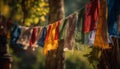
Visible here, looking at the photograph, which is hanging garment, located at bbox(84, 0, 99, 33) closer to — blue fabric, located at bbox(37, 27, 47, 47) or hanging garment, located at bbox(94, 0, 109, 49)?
hanging garment, located at bbox(94, 0, 109, 49)

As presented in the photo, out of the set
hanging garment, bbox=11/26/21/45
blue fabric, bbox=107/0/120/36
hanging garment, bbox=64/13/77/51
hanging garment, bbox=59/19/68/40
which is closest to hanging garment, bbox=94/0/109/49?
blue fabric, bbox=107/0/120/36

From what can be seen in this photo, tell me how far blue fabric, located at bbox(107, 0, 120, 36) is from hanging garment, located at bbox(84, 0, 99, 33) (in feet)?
1.24

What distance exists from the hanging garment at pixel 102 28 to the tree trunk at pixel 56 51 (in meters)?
4.38

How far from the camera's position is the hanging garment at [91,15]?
745 centimetres

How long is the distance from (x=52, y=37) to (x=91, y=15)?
2261 mm

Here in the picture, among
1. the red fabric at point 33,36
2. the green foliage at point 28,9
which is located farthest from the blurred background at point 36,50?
the red fabric at point 33,36

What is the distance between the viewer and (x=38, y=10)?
14875 mm

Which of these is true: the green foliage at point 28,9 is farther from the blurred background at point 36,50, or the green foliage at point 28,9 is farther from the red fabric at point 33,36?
the red fabric at point 33,36

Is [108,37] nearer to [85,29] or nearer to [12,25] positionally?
[85,29]

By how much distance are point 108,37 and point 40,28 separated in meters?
3.75

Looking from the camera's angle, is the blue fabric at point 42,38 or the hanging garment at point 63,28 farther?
the blue fabric at point 42,38

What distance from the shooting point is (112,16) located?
23.3ft

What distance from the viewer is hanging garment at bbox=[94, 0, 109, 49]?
23.5ft

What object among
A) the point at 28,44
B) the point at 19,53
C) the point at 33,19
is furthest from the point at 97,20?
the point at 19,53
